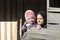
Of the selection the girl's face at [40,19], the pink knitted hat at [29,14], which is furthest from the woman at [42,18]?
the pink knitted hat at [29,14]

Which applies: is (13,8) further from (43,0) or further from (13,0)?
(43,0)

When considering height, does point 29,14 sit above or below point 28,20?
above

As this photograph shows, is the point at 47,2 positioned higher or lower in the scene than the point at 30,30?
higher

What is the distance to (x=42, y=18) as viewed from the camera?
4723 millimetres

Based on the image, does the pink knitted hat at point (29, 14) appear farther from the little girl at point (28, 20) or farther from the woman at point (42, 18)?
the woman at point (42, 18)

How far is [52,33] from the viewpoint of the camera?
15.1 ft

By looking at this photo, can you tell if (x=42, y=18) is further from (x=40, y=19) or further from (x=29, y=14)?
(x=29, y=14)

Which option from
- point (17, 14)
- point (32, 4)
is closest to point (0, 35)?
point (17, 14)

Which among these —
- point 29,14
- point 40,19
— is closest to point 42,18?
point 40,19

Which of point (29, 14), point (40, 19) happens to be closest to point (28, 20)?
point (29, 14)

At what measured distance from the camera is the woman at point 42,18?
15.4 ft

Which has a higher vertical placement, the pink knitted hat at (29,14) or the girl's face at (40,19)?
the pink knitted hat at (29,14)

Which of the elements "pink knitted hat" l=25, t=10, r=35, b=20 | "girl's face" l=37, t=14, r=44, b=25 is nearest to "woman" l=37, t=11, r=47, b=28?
"girl's face" l=37, t=14, r=44, b=25

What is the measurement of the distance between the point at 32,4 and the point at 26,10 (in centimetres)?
15
